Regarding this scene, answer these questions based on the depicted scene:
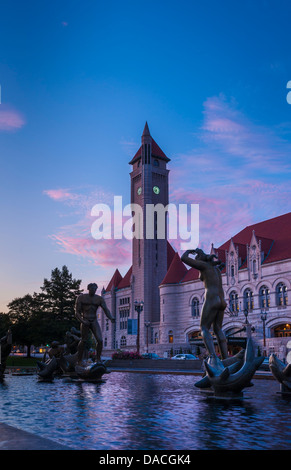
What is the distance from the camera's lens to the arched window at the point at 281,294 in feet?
176

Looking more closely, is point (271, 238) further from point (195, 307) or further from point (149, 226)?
point (149, 226)

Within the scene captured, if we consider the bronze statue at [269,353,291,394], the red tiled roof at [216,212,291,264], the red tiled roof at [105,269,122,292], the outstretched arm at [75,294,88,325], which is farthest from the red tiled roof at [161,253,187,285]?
the bronze statue at [269,353,291,394]

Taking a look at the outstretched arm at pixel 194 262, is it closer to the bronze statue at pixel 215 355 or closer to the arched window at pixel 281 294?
the bronze statue at pixel 215 355

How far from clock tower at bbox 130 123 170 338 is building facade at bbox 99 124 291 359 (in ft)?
0.59

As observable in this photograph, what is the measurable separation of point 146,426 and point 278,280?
2033 inches

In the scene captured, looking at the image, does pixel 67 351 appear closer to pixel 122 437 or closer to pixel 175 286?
pixel 122 437

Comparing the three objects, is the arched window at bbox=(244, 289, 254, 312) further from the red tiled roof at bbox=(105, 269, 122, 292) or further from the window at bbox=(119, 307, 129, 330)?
the red tiled roof at bbox=(105, 269, 122, 292)

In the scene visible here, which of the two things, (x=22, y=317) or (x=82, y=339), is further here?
(x=22, y=317)

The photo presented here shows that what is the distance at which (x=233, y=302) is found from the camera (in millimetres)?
60688

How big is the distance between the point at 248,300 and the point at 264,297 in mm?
2738

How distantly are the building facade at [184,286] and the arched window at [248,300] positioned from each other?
0.41 feet

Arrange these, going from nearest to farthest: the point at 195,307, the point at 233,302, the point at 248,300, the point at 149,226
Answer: the point at 248,300 → the point at 233,302 → the point at 195,307 → the point at 149,226

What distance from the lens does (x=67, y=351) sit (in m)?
17.2

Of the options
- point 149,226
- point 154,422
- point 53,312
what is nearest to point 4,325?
point 53,312
